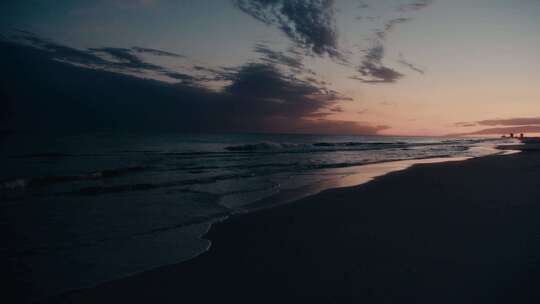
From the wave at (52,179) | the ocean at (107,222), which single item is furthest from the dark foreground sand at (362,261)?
the wave at (52,179)

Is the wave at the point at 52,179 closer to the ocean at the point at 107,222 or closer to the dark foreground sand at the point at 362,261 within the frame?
the ocean at the point at 107,222

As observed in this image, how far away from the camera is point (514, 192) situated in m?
8.97

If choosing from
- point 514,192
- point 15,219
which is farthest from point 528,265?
point 15,219

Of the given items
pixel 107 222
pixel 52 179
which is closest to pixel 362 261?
pixel 107 222

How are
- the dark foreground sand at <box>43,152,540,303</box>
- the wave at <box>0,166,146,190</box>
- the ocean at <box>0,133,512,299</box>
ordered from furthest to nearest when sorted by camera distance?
the wave at <box>0,166,146,190</box> < the ocean at <box>0,133,512,299</box> < the dark foreground sand at <box>43,152,540,303</box>

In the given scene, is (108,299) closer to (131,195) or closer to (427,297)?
(427,297)

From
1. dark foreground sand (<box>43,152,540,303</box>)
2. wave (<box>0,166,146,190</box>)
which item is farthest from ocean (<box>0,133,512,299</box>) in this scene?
dark foreground sand (<box>43,152,540,303</box>)

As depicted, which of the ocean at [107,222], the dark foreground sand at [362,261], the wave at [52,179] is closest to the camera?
the dark foreground sand at [362,261]

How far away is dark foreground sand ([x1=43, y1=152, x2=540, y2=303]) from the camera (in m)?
3.33

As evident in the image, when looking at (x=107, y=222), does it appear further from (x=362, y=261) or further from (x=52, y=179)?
(x=52, y=179)

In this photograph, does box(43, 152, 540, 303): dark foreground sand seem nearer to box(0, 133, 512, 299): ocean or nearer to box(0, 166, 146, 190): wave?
box(0, 133, 512, 299): ocean

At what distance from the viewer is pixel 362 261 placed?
4152mm

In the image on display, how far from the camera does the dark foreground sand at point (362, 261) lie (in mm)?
3326

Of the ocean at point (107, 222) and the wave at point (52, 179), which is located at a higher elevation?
the wave at point (52, 179)
